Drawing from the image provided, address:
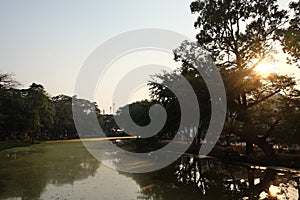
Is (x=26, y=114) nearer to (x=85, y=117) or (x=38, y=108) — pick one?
(x=38, y=108)

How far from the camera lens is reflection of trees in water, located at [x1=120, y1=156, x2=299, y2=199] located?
12047 mm

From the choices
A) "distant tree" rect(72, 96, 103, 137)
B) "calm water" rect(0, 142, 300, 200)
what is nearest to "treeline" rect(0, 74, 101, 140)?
"distant tree" rect(72, 96, 103, 137)

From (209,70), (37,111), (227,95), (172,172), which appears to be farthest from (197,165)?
(37,111)

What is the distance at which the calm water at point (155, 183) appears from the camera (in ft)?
39.6

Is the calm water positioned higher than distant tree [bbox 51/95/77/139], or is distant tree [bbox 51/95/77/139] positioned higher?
distant tree [bbox 51/95/77/139]

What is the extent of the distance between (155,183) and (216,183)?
268 cm

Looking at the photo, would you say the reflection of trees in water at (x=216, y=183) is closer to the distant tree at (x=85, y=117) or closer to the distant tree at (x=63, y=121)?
the distant tree at (x=63, y=121)

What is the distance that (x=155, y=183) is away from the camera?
48.9 ft

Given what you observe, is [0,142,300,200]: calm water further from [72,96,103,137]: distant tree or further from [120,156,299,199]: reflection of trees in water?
[72,96,103,137]: distant tree

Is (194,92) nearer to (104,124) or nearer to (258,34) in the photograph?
(258,34)

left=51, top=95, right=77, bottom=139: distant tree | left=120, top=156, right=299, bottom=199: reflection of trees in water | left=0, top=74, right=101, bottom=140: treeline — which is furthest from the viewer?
left=51, top=95, right=77, bottom=139: distant tree

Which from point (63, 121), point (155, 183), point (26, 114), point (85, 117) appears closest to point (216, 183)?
point (155, 183)

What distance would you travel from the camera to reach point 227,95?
20938 mm

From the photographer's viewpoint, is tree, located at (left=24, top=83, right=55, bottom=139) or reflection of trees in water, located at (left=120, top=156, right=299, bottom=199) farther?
tree, located at (left=24, top=83, right=55, bottom=139)
